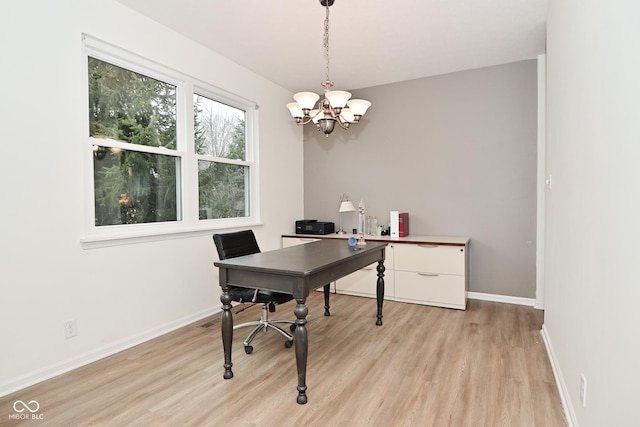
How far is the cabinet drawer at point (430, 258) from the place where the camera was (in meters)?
3.84

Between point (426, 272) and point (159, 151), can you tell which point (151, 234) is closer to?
point (159, 151)

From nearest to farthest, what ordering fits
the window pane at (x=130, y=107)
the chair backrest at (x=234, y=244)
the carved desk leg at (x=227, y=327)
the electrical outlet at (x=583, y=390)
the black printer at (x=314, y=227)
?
1. the electrical outlet at (x=583, y=390)
2. the carved desk leg at (x=227, y=327)
3. the window pane at (x=130, y=107)
4. the chair backrest at (x=234, y=244)
5. the black printer at (x=314, y=227)

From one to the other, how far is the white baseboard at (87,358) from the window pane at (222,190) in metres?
1.10

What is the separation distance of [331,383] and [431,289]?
2.04 m


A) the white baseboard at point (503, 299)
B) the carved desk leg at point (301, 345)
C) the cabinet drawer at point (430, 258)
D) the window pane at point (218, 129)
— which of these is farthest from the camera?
the white baseboard at point (503, 299)

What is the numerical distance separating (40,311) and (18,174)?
0.89 meters

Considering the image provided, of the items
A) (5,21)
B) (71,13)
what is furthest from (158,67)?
(5,21)

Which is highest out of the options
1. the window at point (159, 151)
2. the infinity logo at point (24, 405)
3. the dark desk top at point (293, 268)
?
the window at point (159, 151)

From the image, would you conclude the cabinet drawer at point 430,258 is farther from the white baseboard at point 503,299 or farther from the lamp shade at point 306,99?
the lamp shade at point 306,99

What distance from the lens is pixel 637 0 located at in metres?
0.98

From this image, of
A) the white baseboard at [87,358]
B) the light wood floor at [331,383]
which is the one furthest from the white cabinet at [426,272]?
the white baseboard at [87,358]

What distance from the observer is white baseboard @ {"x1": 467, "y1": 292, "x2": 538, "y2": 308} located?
3998 millimetres

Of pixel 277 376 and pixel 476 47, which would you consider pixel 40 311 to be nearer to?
pixel 277 376

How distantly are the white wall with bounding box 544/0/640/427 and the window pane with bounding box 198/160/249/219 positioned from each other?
3.14 m
